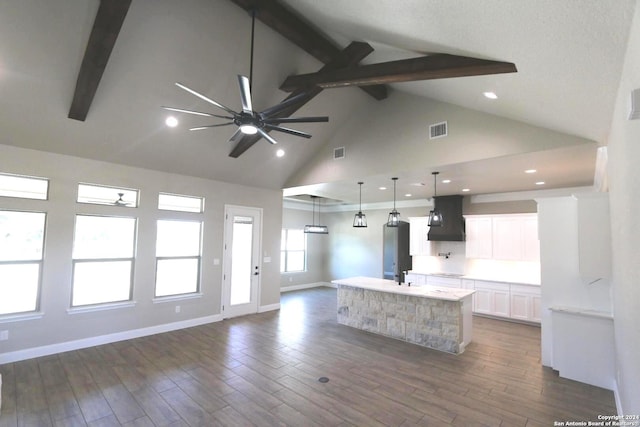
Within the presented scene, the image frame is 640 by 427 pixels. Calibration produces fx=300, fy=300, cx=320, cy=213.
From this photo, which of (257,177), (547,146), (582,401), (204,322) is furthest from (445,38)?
(204,322)

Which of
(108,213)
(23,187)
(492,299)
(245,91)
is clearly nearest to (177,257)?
(108,213)

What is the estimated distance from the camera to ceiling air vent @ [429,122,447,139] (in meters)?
4.66

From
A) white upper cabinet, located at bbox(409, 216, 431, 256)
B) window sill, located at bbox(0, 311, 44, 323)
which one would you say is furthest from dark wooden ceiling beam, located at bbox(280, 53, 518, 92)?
white upper cabinet, located at bbox(409, 216, 431, 256)

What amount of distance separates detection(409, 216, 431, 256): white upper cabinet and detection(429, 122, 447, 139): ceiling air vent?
12.4ft

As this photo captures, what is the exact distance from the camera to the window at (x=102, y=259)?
4754mm

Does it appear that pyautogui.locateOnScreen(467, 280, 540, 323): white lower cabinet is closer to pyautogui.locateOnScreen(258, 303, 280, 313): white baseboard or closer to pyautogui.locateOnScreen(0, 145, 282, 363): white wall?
pyautogui.locateOnScreen(258, 303, 280, 313): white baseboard

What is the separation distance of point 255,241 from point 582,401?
5.98 meters

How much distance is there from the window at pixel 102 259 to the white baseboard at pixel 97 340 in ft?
1.84

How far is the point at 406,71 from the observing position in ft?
11.5

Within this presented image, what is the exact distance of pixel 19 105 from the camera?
3.74 metres

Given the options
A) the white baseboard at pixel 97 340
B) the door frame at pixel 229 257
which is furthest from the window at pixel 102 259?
the door frame at pixel 229 257

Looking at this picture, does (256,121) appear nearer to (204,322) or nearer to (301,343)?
(301,343)

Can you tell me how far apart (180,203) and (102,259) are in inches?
63.5

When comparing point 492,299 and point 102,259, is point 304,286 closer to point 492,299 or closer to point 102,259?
point 492,299
